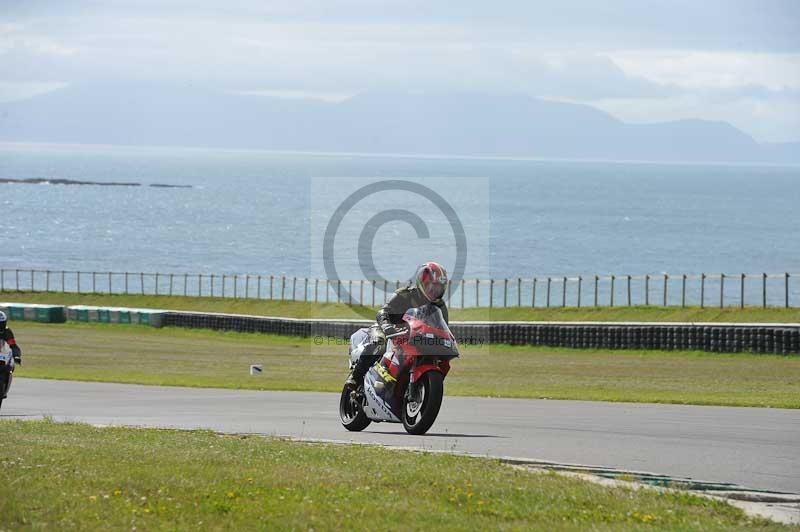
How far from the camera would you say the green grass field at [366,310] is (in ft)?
167

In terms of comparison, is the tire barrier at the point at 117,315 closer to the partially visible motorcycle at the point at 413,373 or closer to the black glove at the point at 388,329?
the partially visible motorcycle at the point at 413,373

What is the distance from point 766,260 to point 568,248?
25475 millimetres

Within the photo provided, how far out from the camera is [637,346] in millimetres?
43844

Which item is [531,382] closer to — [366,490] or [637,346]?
[637,346]

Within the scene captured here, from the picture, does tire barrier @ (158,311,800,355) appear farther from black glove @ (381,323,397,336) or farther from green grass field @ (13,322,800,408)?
black glove @ (381,323,397,336)

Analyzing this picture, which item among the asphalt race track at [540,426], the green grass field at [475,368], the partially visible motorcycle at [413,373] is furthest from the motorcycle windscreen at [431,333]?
the green grass field at [475,368]

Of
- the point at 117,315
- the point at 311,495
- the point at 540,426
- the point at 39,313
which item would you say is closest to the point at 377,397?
the point at 540,426

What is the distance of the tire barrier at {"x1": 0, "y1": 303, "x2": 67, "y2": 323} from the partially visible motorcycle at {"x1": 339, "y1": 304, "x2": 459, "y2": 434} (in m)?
55.2

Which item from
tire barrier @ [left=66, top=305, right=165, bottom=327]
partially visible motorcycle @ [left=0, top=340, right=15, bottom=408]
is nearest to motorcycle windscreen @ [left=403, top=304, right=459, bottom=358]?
partially visible motorcycle @ [left=0, top=340, right=15, bottom=408]

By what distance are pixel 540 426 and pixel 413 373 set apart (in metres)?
2.80

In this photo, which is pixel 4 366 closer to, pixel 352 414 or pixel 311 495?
pixel 352 414

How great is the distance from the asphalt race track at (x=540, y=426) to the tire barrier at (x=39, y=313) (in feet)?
141

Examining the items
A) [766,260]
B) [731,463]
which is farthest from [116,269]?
[731,463]

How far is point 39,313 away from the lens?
227 feet
